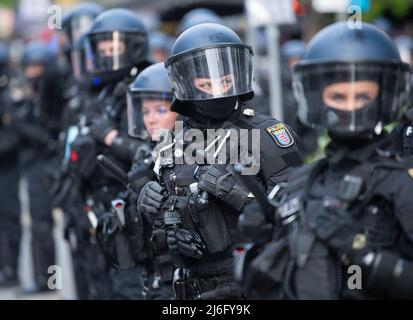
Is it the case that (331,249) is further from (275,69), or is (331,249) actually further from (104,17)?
(275,69)

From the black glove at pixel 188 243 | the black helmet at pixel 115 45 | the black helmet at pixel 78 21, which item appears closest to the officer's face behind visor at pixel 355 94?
the black glove at pixel 188 243

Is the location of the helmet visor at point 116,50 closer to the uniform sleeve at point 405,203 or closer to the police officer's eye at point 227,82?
the police officer's eye at point 227,82

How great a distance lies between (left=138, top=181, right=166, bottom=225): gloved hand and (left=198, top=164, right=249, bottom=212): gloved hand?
1.48 ft

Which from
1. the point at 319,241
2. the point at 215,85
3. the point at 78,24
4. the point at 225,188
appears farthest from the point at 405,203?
the point at 78,24

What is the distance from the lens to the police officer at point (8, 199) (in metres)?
10.3

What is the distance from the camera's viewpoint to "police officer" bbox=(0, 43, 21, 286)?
10281 millimetres

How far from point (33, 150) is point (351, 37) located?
280 inches

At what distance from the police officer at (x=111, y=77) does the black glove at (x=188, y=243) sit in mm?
1832

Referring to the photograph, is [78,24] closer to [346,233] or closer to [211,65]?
[211,65]

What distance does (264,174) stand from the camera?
4.65 metres

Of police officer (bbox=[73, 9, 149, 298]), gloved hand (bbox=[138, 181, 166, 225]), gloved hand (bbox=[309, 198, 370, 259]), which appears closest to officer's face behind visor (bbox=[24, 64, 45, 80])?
police officer (bbox=[73, 9, 149, 298])
